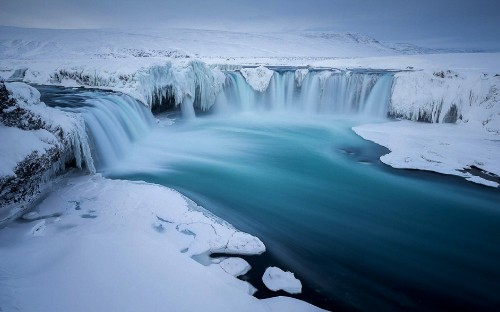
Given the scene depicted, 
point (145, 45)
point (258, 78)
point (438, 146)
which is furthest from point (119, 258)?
point (145, 45)

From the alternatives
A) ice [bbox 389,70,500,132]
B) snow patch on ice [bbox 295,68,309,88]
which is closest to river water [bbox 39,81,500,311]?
ice [bbox 389,70,500,132]

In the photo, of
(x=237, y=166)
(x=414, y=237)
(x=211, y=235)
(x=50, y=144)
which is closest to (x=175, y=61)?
(x=237, y=166)

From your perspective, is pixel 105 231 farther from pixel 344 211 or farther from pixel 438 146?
pixel 438 146

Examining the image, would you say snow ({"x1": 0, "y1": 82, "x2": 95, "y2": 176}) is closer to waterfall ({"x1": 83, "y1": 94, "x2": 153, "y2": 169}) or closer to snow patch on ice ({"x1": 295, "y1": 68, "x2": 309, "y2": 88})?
waterfall ({"x1": 83, "y1": 94, "x2": 153, "y2": 169})

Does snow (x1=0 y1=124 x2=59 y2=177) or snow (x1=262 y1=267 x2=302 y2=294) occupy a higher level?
snow (x1=0 y1=124 x2=59 y2=177)

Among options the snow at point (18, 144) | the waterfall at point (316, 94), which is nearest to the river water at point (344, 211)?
the snow at point (18, 144)

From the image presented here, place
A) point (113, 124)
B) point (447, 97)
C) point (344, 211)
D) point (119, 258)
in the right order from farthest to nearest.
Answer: point (447, 97), point (113, 124), point (344, 211), point (119, 258)
